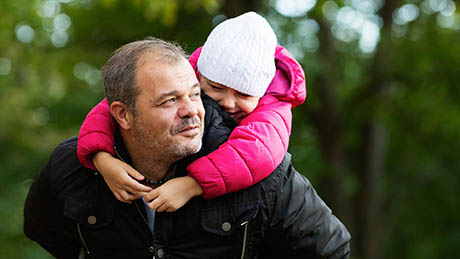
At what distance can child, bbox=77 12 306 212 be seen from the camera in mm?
2244

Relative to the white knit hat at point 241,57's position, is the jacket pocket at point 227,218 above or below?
below

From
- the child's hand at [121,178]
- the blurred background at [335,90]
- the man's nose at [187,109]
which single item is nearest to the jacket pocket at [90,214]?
the child's hand at [121,178]

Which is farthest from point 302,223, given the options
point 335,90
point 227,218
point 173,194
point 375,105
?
point 335,90

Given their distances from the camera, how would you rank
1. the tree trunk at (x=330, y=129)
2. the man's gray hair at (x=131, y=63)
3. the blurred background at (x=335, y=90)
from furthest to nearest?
the tree trunk at (x=330, y=129), the blurred background at (x=335, y=90), the man's gray hair at (x=131, y=63)

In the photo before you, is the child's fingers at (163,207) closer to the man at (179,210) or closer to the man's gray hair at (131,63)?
the man at (179,210)

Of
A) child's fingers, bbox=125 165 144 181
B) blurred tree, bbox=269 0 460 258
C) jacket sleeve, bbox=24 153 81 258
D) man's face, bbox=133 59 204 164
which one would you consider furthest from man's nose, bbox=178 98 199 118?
blurred tree, bbox=269 0 460 258

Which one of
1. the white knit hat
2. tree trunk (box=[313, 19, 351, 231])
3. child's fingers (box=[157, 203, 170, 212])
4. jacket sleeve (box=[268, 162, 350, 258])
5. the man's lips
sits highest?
the white knit hat

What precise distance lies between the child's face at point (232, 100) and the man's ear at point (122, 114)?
40cm

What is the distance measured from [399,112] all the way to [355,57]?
2.98m

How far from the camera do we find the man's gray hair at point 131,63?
2.33 m

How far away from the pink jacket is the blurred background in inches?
171

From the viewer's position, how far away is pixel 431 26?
358 inches

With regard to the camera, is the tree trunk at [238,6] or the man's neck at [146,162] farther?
the tree trunk at [238,6]

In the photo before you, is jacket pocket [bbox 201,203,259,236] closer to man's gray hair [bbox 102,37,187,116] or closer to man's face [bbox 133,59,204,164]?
man's face [bbox 133,59,204,164]
